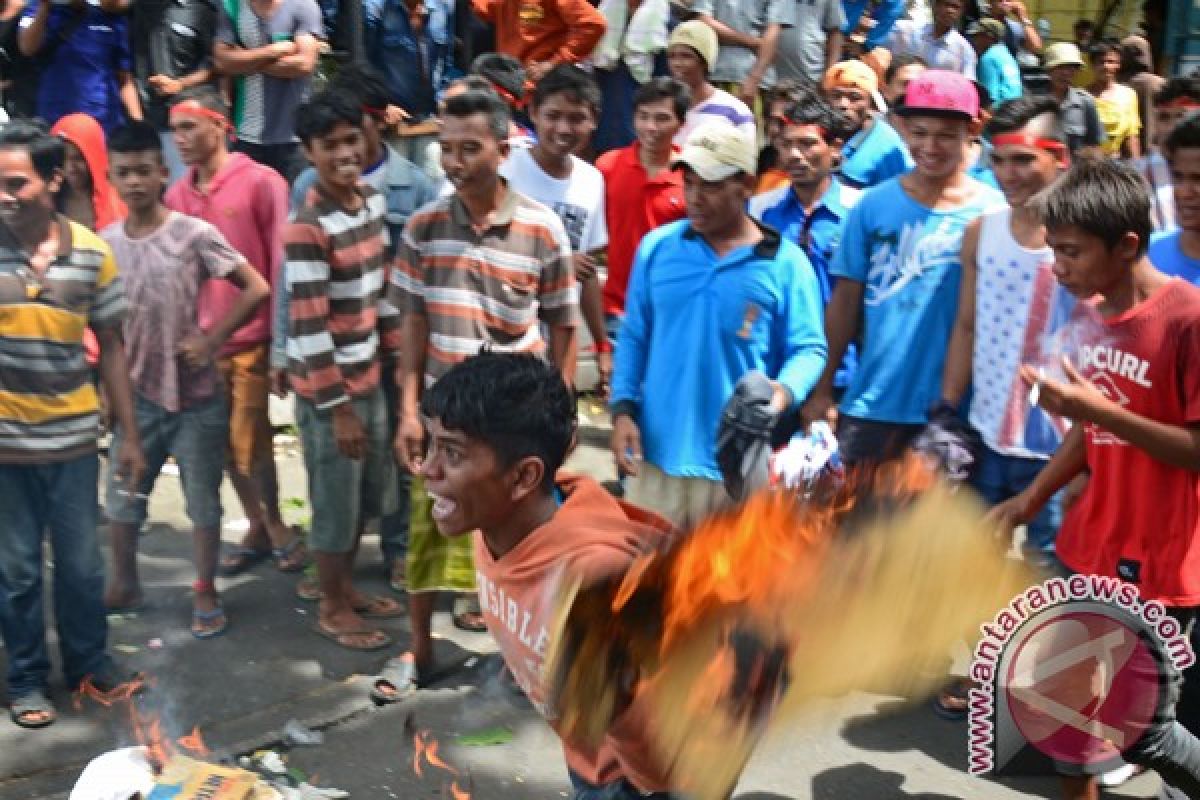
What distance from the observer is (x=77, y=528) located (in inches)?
191

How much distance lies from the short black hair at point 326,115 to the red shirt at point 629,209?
5.31 ft

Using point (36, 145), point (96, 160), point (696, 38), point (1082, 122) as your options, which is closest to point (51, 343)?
point (36, 145)

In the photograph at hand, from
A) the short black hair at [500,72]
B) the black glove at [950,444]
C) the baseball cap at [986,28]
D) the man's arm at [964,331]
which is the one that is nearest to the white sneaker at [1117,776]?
the black glove at [950,444]

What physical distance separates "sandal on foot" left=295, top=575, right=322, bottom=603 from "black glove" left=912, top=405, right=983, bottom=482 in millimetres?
2438

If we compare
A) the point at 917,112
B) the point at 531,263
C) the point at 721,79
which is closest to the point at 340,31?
the point at 721,79

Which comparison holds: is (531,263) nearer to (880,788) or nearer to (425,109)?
(880,788)

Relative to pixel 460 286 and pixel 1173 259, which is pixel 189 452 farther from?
pixel 1173 259

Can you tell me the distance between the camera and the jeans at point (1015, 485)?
4.57 metres

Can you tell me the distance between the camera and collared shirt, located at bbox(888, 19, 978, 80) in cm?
1058

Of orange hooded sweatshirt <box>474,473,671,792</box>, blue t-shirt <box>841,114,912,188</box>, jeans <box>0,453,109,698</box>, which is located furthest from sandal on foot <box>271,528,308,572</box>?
orange hooded sweatshirt <box>474,473,671,792</box>

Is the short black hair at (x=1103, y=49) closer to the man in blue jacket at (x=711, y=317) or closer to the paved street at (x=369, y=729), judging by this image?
the man in blue jacket at (x=711, y=317)

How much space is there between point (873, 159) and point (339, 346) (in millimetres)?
2717

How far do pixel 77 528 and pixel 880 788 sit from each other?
2.68 m

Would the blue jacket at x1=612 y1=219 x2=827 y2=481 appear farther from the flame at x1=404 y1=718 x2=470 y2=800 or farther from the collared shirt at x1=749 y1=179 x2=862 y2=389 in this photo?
the flame at x1=404 y1=718 x2=470 y2=800
